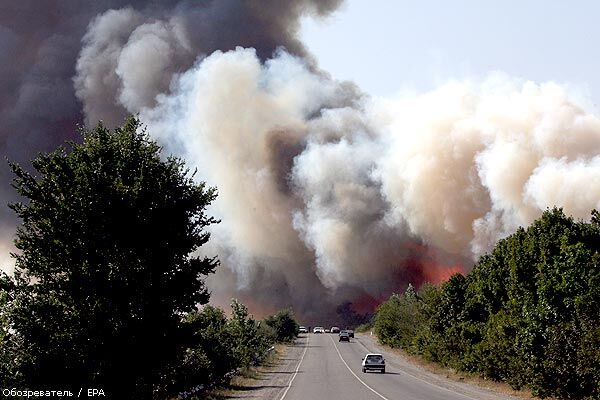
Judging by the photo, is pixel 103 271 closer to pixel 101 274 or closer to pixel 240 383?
pixel 101 274

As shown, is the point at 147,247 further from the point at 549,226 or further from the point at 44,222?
the point at 549,226

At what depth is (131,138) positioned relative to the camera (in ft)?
68.4

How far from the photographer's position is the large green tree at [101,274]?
1803cm

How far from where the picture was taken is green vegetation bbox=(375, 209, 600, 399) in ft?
98.9

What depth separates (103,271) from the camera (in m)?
18.5

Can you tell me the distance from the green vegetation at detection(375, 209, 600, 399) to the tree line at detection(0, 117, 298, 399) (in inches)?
731

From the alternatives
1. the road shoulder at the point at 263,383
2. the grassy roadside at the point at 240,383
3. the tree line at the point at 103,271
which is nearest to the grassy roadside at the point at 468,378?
the road shoulder at the point at 263,383

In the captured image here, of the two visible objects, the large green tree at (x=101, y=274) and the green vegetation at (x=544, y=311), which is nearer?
the large green tree at (x=101, y=274)

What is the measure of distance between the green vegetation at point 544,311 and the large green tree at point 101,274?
739 inches

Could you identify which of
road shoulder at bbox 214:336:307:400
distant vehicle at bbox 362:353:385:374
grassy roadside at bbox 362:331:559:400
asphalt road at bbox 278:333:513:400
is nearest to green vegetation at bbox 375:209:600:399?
grassy roadside at bbox 362:331:559:400

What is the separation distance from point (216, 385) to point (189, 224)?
58.5 feet

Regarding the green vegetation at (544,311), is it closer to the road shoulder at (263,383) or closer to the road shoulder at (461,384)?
the road shoulder at (461,384)

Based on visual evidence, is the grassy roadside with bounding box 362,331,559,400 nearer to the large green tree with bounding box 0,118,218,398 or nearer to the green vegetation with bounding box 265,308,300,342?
the large green tree with bounding box 0,118,218,398

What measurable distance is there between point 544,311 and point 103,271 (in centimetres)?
2293
